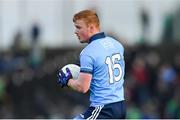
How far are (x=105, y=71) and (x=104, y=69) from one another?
3 cm

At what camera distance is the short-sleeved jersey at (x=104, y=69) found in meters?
9.29

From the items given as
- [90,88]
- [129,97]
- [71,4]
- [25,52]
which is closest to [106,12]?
[71,4]

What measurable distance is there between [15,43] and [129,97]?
12.9ft

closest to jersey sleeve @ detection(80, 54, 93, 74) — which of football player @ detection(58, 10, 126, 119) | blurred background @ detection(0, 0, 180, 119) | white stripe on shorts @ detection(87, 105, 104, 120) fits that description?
football player @ detection(58, 10, 126, 119)

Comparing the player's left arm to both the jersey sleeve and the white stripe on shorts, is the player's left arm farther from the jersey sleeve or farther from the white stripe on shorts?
the white stripe on shorts

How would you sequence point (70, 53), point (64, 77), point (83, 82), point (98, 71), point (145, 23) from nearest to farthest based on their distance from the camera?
point (83, 82)
point (98, 71)
point (64, 77)
point (70, 53)
point (145, 23)

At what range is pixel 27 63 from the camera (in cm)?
2142

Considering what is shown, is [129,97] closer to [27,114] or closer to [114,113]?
[27,114]

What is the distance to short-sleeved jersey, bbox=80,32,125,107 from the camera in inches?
366

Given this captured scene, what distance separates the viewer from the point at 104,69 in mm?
9328

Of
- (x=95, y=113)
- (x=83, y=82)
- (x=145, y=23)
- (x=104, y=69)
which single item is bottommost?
(x=145, y=23)

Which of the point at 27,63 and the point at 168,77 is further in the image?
the point at 27,63

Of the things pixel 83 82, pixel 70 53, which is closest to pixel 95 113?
pixel 83 82

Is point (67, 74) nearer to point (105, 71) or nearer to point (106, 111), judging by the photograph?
point (105, 71)
